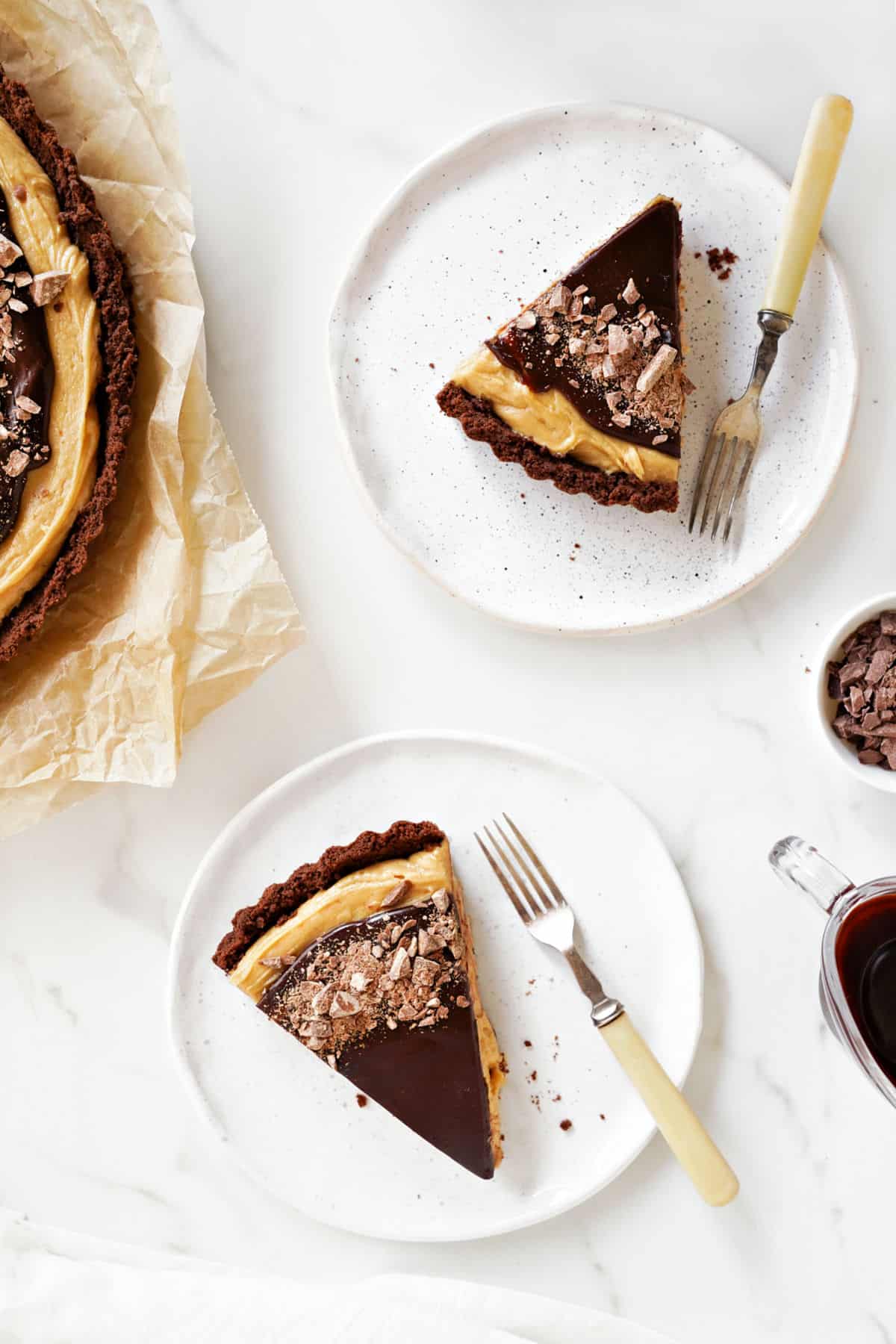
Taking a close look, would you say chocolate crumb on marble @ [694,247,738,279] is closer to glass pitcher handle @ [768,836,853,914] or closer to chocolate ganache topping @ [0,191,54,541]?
glass pitcher handle @ [768,836,853,914]

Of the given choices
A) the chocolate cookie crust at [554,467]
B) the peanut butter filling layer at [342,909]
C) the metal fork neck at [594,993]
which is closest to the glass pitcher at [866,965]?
the metal fork neck at [594,993]

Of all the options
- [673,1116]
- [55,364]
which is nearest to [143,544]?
[55,364]

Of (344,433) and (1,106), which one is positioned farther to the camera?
(344,433)

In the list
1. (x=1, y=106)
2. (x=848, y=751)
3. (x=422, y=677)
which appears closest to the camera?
(x=1, y=106)

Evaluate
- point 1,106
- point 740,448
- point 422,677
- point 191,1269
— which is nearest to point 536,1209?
point 191,1269

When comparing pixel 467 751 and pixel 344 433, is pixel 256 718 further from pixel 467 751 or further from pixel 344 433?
pixel 344 433

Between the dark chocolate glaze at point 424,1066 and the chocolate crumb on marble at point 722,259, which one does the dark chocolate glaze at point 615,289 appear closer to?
the chocolate crumb on marble at point 722,259
